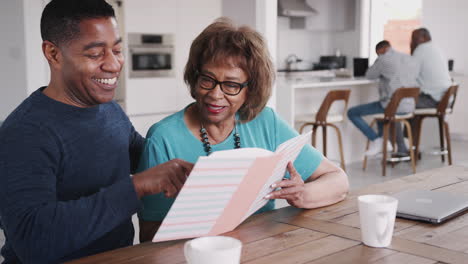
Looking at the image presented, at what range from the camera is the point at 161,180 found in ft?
4.23

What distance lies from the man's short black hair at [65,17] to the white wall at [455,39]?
704 centimetres

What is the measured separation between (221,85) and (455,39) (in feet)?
22.6

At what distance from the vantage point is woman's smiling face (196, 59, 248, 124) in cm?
177

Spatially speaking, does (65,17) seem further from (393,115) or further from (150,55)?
(393,115)

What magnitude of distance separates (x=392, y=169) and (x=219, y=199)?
4.94 meters

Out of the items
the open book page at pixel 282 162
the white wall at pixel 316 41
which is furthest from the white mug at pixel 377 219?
the white wall at pixel 316 41

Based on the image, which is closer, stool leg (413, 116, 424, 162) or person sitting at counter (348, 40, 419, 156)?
person sitting at counter (348, 40, 419, 156)

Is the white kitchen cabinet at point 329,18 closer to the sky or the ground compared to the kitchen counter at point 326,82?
closer to the sky

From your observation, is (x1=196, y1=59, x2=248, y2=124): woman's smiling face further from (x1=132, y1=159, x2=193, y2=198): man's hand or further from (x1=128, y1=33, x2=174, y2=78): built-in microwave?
(x1=128, y1=33, x2=174, y2=78): built-in microwave

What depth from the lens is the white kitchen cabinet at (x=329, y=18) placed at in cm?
878

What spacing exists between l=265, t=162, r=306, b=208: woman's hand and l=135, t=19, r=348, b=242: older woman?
0.17 feet

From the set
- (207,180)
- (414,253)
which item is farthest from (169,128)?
(414,253)

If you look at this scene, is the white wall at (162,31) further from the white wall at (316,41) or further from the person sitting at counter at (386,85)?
the white wall at (316,41)

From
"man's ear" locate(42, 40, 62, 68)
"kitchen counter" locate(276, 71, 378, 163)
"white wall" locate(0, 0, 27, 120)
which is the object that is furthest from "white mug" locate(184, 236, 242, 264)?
"kitchen counter" locate(276, 71, 378, 163)
